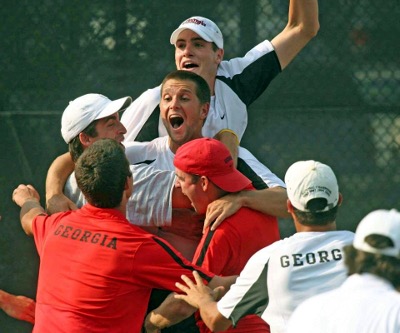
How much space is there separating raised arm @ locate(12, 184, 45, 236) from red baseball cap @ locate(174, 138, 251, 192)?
63 centimetres

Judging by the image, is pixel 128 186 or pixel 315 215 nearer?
pixel 315 215

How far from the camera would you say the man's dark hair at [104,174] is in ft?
13.0

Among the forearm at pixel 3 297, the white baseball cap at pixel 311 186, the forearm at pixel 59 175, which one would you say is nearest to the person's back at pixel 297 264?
the white baseball cap at pixel 311 186

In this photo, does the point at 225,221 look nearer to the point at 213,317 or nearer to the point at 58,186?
the point at 213,317

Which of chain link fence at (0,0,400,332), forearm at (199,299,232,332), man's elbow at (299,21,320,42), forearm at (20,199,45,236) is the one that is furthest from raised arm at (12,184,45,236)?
man's elbow at (299,21,320,42)

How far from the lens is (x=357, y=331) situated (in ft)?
9.57

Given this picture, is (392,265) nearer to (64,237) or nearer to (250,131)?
(64,237)

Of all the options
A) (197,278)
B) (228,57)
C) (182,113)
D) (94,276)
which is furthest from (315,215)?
(228,57)

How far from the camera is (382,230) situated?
2975mm

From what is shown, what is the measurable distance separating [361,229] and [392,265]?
5.2 inches

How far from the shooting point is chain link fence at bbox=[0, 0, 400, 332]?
19.5ft

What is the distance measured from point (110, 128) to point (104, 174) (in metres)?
0.72

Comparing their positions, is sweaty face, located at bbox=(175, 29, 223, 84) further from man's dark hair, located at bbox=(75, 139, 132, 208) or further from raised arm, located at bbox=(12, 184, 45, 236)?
man's dark hair, located at bbox=(75, 139, 132, 208)

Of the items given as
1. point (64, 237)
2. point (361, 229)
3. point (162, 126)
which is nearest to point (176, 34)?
point (162, 126)
